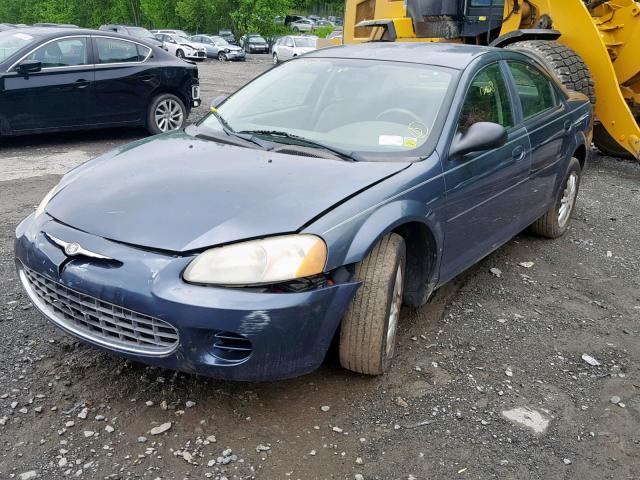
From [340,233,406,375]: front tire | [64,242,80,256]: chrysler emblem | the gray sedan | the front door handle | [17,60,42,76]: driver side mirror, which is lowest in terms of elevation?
the gray sedan

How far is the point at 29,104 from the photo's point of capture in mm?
7586

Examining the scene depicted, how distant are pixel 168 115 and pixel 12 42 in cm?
219

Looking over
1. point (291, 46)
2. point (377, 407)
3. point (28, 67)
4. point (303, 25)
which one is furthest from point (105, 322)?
point (303, 25)

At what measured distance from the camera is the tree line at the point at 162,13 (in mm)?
42094

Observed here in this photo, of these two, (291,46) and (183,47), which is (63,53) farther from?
(183,47)

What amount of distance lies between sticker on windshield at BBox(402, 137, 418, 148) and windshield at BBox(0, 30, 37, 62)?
6.19 metres

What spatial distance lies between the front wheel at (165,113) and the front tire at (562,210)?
5613mm

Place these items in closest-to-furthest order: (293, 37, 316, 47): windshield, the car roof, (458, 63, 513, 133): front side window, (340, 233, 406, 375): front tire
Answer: (340, 233, 406, 375): front tire < (458, 63, 513, 133): front side window < the car roof < (293, 37, 316, 47): windshield

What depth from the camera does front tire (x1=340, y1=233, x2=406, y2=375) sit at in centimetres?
278

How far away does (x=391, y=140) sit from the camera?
3.35 metres

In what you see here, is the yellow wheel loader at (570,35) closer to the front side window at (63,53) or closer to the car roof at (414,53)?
the car roof at (414,53)

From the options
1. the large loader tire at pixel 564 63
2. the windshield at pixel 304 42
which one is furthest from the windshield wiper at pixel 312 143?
the windshield at pixel 304 42

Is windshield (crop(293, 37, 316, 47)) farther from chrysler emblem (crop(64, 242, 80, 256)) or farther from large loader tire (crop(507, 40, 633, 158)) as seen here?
chrysler emblem (crop(64, 242, 80, 256))

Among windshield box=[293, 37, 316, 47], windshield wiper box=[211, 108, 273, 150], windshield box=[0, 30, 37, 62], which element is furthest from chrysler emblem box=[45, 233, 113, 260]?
windshield box=[293, 37, 316, 47]
